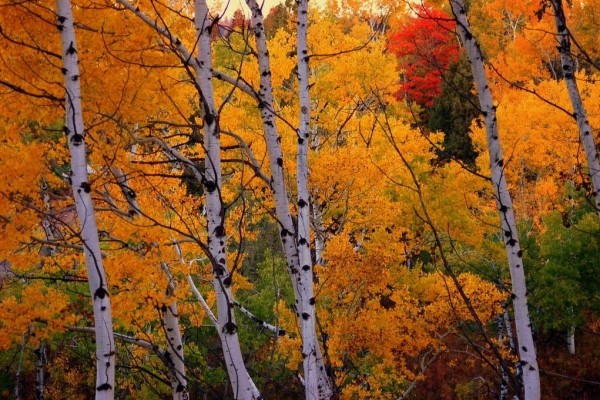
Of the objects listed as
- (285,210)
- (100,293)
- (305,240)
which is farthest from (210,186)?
(305,240)

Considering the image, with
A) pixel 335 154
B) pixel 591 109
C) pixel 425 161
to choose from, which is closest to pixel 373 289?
pixel 335 154

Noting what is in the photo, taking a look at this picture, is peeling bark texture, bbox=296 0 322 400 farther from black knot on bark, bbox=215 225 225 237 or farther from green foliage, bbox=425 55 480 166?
green foliage, bbox=425 55 480 166

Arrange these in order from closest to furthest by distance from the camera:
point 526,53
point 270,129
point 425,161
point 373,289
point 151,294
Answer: point 270,129 → point 151,294 → point 373,289 → point 425,161 → point 526,53

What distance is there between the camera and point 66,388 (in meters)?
16.6

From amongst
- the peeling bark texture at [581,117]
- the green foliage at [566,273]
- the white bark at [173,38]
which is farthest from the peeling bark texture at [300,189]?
the green foliage at [566,273]

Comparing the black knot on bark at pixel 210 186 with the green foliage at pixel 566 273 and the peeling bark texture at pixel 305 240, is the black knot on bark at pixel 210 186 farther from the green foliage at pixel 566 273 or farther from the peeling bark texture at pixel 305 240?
the green foliage at pixel 566 273

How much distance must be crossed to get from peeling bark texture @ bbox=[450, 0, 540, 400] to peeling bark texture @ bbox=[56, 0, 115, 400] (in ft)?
7.02

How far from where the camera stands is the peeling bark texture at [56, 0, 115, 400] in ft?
9.77

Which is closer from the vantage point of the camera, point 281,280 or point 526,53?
point 281,280

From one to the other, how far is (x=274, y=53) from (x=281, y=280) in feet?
22.1

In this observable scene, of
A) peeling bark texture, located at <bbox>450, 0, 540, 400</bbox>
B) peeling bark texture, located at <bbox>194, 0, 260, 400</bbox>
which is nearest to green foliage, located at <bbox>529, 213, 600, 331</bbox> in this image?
peeling bark texture, located at <bbox>450, 0, 540, 400</bbox>

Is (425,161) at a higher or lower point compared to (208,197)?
higher

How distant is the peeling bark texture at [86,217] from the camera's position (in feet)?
9.77

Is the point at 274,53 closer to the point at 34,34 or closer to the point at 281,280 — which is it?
the point at 281,280
